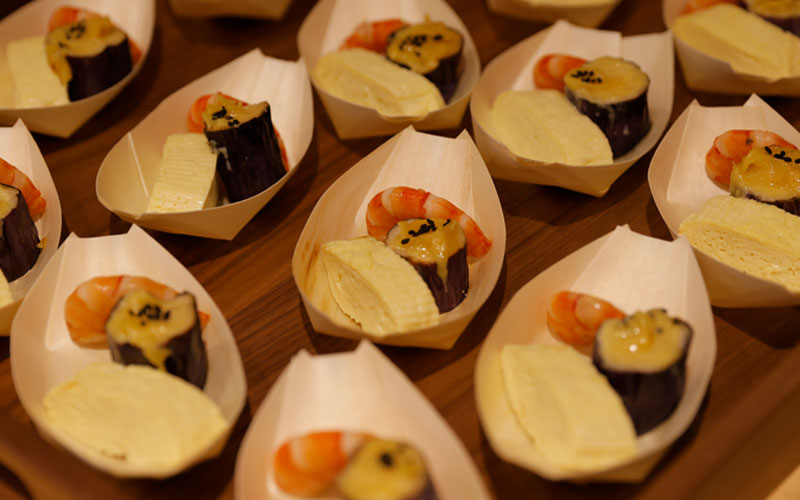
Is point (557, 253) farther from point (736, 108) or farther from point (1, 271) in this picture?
point (1, 271)

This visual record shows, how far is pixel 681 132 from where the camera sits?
2.18m

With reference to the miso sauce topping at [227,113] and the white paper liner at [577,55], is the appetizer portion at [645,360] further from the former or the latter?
the miso sauce topping at [227,113]

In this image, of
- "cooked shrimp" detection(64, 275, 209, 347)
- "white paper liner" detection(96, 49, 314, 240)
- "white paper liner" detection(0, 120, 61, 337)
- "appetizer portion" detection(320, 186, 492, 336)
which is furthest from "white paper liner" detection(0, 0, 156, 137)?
"appetizer portion" detection(320, 186, 492, 336)

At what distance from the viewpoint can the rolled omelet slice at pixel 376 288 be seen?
1.75 m

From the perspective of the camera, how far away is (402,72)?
2.32 m

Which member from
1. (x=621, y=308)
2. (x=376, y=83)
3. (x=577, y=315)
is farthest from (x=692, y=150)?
(x=376, y=83)

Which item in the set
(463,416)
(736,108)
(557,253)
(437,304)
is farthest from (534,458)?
(736,108)

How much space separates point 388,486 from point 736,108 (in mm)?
1449

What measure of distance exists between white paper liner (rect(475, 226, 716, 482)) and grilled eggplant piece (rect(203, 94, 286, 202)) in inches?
30.6

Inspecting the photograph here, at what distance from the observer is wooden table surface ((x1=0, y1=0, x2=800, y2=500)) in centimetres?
158

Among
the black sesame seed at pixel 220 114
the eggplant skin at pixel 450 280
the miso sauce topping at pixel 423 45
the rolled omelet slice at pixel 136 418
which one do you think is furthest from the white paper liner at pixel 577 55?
the rolled omelet slice at pixel 136 418

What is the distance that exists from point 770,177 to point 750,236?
0.71 feet

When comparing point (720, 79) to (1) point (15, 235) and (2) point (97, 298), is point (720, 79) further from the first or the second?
(1) point (15, 235)

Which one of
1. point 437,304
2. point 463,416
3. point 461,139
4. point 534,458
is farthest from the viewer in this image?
point 461,139
